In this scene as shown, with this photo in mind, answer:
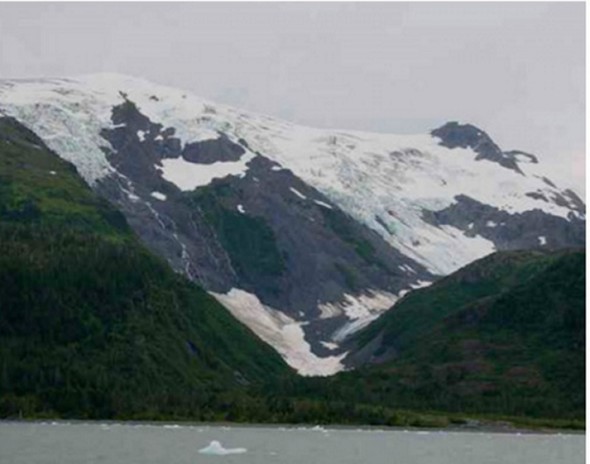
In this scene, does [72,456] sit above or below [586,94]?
below

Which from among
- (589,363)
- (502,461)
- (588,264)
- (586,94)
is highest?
(586,94)

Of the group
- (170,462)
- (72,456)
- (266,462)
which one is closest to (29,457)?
(72,456)

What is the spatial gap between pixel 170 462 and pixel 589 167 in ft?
407

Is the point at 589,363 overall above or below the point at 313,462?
above

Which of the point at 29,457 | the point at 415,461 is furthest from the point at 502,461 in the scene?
the point at 29,457

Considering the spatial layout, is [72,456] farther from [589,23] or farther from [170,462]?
[589,23]

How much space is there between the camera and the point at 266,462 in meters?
173

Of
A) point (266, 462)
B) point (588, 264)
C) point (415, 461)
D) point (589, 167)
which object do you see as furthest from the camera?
point (415, 461)

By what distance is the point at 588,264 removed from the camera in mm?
65000

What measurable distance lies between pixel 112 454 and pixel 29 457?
13.1 meters

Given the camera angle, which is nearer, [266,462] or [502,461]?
[266,462]

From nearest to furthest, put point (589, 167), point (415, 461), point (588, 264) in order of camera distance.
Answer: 1. point (589, 167)
2. point (588, 264)
3. point (415, 461)

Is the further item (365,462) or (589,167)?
(365,462)

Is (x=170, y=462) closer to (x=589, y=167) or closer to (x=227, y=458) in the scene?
(x=227, y=458)
